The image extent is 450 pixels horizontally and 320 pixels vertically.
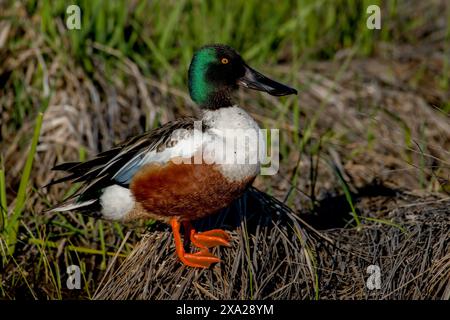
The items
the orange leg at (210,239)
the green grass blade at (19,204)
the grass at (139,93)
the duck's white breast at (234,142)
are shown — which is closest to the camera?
the duck's white breast at (234,142)

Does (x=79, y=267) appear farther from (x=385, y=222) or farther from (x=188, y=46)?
(x=188, y=46)

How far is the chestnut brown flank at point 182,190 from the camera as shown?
271cm

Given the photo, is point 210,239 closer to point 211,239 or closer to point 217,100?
point 211,239

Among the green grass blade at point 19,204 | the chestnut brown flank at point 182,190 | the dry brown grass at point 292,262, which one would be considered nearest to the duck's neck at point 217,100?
the chestnut brown flank at point 182,190

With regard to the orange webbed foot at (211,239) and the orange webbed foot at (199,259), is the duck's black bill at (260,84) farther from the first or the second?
the orange webbed foot at (199,259)

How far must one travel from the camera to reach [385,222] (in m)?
2.97

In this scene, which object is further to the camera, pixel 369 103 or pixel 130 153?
pixel 369 103

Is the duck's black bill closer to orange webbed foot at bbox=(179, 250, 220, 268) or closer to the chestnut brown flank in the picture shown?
the chestnut brown flank

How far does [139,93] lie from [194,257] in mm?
1713

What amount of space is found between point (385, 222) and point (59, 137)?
1.82 metres

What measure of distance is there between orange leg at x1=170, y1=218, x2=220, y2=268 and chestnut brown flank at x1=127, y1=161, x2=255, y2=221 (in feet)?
0.27

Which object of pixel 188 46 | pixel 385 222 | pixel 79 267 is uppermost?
pixel 188 46

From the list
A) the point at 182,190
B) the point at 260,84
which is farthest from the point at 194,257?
the point at 260,84

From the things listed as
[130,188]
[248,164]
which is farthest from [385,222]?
[130,188]
